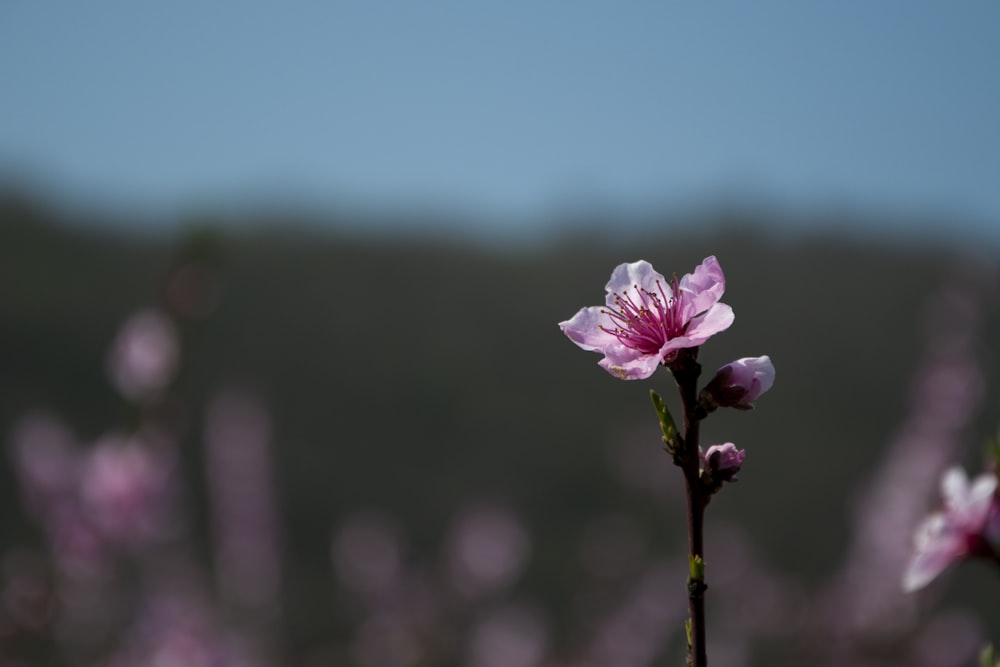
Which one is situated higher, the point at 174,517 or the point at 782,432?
the point at 174,517

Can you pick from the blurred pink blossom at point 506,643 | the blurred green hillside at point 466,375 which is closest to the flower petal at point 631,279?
the blurred pink blossom at point 506,643

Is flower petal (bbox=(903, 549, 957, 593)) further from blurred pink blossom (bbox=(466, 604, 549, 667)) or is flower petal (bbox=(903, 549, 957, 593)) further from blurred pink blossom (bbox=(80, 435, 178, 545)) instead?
blurred pink blossom (bbox=(466, 604, 549, 667))

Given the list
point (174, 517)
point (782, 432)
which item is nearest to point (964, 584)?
point (782, 432)

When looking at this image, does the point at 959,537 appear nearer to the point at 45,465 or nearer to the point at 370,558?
the point at 45,465

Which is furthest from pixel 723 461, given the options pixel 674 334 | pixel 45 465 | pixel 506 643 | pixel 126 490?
pixel 506 643

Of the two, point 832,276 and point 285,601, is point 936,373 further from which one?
point 832,276

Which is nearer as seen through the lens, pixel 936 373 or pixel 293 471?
pixel 936 373

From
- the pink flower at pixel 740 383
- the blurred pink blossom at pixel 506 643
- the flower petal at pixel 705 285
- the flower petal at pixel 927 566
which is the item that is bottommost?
the blurred pink blossom at pixel 506 643

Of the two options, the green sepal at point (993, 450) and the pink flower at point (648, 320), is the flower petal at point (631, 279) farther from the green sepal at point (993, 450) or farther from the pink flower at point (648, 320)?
the green sepal at point (993, 450)
